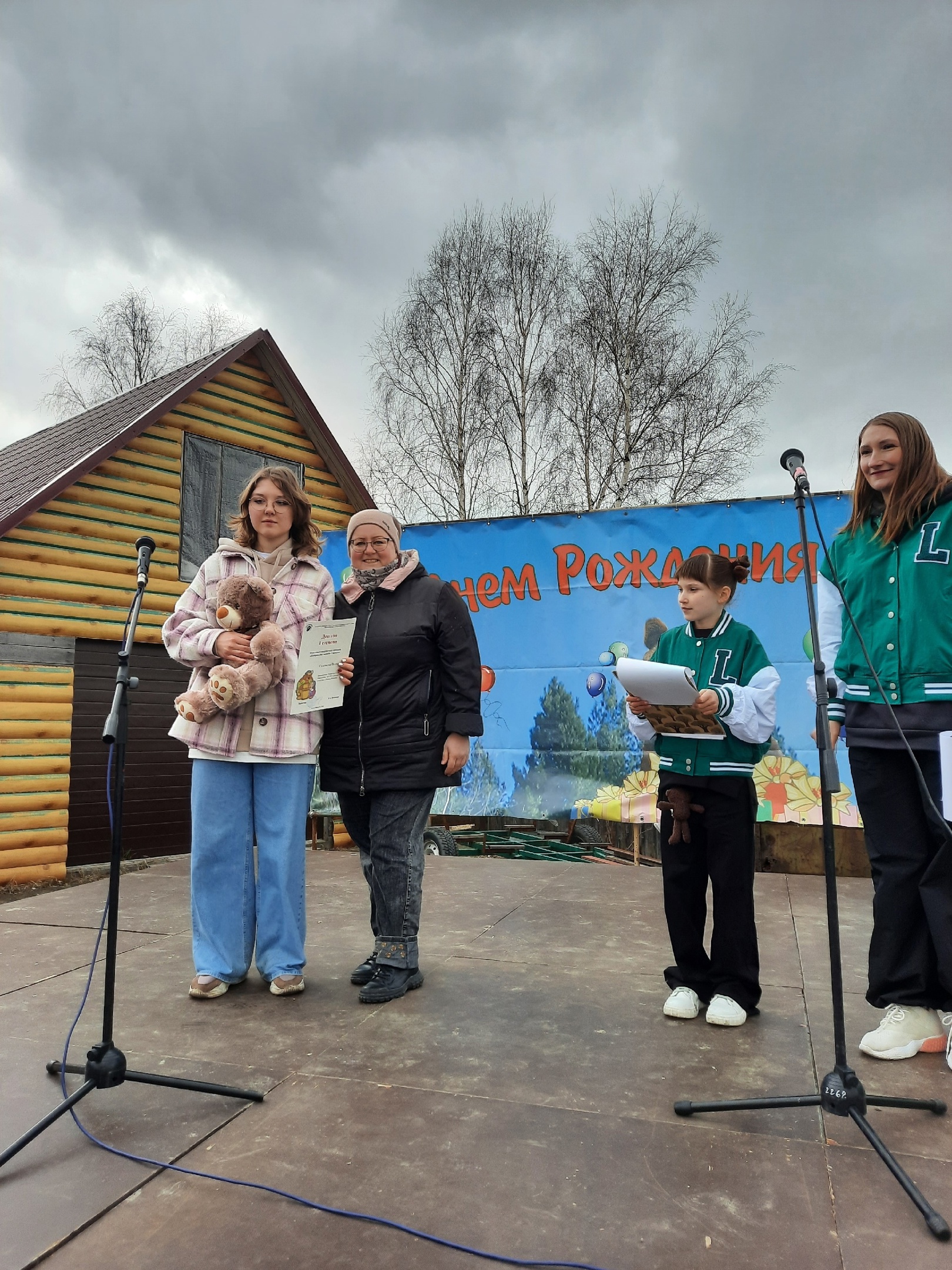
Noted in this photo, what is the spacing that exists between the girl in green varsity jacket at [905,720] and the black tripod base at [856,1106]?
417mm

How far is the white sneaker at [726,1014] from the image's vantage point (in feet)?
9.30

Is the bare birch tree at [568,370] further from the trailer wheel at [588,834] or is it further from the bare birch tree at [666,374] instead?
the trailer wheel at [588,834]

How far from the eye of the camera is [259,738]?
127 inches

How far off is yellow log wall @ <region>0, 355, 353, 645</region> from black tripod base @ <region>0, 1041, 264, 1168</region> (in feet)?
22.9

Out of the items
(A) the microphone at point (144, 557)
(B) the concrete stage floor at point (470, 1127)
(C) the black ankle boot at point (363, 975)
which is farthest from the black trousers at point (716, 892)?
(A) the microphone at point (144, 557)

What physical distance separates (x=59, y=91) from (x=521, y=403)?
40.0ft

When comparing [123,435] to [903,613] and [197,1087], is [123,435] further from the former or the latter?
[903,613]

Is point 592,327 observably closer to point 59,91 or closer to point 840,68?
point 840,68

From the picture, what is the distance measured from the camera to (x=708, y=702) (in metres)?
2.78

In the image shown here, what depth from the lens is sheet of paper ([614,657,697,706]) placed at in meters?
2.64

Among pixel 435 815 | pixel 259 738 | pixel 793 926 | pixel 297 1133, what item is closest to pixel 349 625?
pixel 259 738

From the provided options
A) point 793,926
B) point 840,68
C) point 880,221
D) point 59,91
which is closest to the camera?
point 793,926

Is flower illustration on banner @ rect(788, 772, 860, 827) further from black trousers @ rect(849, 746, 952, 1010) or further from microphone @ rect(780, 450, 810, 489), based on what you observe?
microphone @ rect(780, 450, 810, 489)

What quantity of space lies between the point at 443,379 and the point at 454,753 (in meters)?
17.8
